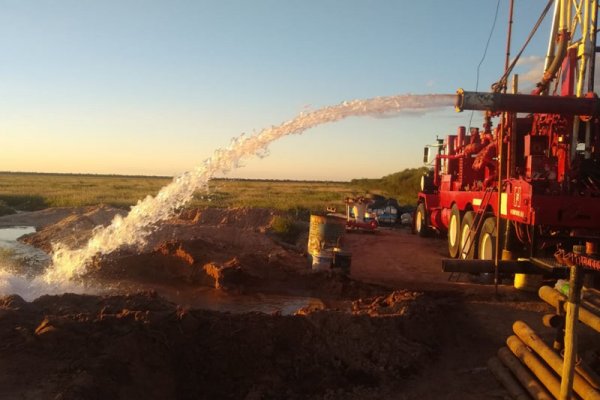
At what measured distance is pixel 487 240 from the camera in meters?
12.1

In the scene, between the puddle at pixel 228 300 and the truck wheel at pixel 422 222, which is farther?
the truck wheel at pixel 422 222

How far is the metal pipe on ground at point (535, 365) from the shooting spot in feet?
18.1

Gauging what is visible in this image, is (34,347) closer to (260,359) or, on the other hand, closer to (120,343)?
(120,343)

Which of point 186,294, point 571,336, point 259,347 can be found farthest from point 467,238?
point 571,336

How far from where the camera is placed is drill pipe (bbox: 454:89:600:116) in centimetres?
927

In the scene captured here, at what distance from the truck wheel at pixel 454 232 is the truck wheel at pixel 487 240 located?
190 cm

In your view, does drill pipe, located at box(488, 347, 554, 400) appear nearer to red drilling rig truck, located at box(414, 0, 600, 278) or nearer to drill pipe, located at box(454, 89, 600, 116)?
red drilling rig truck, located at box(414, 0, 600, 278)

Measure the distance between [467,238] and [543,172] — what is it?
8.99ft

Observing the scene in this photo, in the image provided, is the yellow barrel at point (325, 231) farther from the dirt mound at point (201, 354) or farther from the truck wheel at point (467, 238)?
the dirt mound at point (201, 354)

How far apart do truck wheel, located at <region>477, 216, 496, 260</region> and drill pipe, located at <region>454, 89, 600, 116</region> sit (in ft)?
9.34

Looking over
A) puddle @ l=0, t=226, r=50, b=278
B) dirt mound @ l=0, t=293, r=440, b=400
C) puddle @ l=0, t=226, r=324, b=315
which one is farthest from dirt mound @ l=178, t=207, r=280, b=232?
dirt mound @ l=0, t=293, r=440, b=400

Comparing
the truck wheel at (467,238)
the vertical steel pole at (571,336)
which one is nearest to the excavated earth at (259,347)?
the vertical steel pole at (571,336)

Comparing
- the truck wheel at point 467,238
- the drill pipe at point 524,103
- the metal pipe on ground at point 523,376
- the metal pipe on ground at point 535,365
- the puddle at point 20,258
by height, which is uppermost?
the drill pipe at point 524,103

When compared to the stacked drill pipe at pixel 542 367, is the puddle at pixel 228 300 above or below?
below
